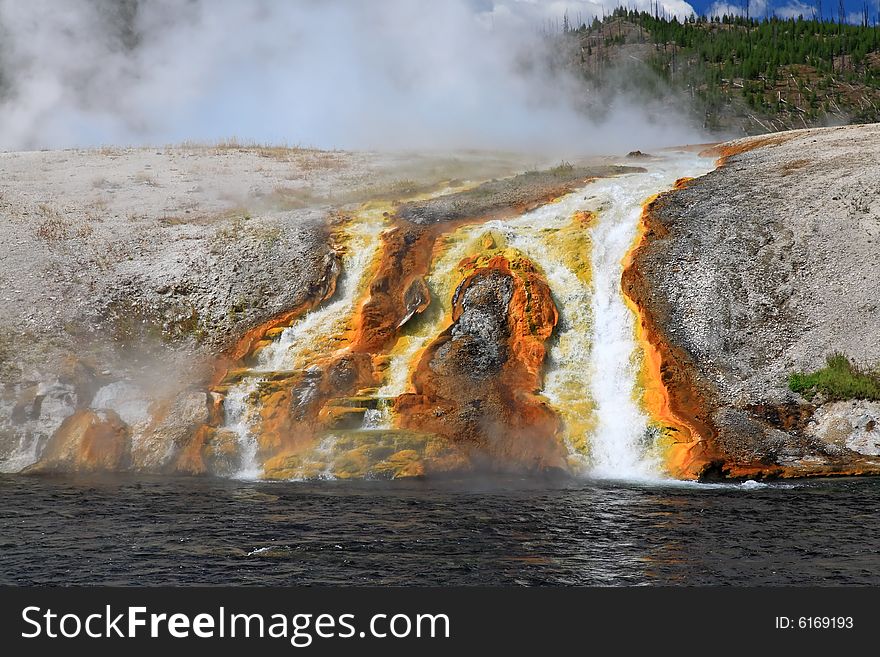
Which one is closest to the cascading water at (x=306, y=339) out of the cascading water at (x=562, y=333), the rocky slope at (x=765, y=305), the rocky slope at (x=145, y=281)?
the cascading water at (x=562, y=333)

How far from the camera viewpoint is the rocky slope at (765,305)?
21125 millimetres

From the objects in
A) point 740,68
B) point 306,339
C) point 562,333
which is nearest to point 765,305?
point 562,333

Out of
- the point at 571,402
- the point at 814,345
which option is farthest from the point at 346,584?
the point at 814,345

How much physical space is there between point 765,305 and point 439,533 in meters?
15.0

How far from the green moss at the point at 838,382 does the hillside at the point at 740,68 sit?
5755cm

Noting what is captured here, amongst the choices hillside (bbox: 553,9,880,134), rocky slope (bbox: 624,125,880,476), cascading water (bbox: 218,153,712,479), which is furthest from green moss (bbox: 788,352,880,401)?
hillside (bbox: 553,9,880,134)

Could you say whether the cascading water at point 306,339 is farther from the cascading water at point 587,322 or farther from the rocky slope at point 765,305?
the rocky slope at point 765,305

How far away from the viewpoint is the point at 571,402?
22844 mm

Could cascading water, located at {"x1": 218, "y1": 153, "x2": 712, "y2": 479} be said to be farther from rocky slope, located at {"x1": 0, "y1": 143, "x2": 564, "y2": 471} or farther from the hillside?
the hillside

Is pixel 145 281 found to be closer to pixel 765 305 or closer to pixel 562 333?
pixel 562 333

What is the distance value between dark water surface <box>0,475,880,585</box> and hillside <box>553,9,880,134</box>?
6513 centimetres

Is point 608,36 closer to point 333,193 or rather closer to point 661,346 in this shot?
point 333,193

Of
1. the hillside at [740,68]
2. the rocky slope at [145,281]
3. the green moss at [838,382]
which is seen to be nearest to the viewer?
the green moss at [838,382]

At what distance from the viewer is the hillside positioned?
257ft
